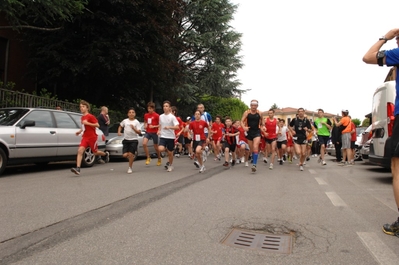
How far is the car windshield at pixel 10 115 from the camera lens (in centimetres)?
836

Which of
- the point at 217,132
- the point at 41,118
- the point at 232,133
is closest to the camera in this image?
the point at 41,118

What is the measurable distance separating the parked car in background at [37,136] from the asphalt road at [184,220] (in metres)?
0.94

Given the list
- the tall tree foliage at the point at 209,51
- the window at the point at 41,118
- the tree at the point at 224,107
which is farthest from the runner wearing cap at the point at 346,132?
the tree at the point at 224,107

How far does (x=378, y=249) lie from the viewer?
132 inches

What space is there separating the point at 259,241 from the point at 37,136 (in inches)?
270

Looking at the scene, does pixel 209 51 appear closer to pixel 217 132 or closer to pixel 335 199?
pixel 217 132

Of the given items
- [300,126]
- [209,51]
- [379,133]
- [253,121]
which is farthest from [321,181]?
[209,51]

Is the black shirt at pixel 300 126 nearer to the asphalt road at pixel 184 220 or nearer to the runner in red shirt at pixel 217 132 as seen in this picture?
the runner in red shirt at pixel 217 132

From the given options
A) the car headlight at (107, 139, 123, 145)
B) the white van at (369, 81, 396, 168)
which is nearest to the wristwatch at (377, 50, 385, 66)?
the white van at (369, 81, 396, 168)

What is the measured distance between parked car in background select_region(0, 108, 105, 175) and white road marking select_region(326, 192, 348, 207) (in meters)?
6.52

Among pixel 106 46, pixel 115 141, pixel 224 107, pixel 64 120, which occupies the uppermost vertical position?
pixel 106 46

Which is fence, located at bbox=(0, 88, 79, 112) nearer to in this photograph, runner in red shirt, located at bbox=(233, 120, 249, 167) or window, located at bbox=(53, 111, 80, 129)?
window, located at bbox=(53, 111, 80, 129)

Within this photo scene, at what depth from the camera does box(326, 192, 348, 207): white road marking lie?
5441mm

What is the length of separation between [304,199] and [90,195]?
3349 millimetres
